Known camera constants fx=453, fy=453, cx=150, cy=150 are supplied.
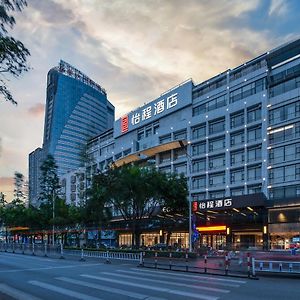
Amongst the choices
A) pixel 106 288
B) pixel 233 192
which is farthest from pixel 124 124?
pixel 106 288

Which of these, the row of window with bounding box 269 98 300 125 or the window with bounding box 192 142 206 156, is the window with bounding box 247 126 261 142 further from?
the window with bounding box 192 142 206 156

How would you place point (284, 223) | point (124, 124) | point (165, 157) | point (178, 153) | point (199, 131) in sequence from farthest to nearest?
point (124, 124) → point (165, 157) → point (178, 153) → point (199, 131) → point (284, 223)

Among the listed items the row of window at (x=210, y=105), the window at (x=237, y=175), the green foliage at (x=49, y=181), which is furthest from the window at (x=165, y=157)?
the green foliage at (x=49, y=181)

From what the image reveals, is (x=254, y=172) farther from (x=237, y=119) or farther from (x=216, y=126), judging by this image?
(x=216, y=126)

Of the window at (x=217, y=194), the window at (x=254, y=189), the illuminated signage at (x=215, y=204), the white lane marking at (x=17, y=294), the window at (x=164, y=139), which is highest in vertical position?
the window at (x=164, y=139)

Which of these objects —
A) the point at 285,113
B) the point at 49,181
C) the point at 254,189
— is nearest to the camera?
the point at 285,113

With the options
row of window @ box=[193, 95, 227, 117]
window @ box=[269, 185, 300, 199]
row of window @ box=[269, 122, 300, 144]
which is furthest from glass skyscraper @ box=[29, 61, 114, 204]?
window @ box=[269, 185, 300, 199]

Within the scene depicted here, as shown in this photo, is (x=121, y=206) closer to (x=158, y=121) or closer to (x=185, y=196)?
(x=185, y=196)

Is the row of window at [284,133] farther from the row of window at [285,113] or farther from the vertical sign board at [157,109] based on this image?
the vertical sign board at [157,109]

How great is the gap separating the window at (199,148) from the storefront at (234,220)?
39.7ft

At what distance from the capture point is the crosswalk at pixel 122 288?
16188 millimetres

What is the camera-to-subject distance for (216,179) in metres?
75.9

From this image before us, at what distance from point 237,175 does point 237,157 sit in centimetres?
289

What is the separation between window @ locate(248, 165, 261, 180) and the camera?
6775cm
